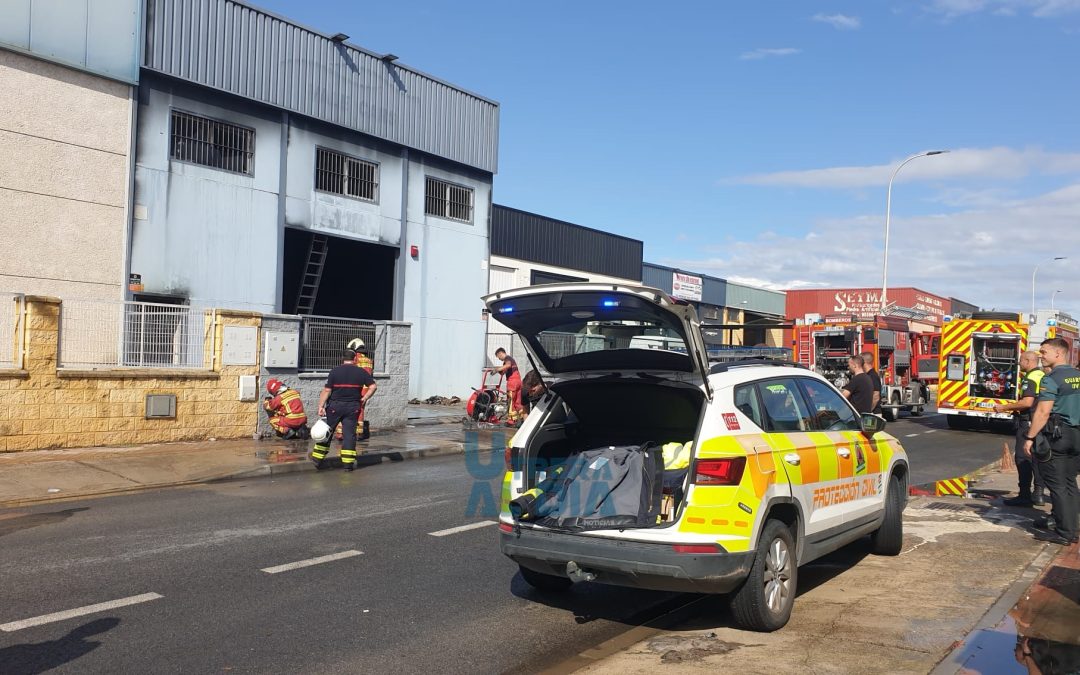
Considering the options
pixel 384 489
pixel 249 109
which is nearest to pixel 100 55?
pixel 249 109

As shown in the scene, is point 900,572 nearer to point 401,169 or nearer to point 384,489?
point 384,489

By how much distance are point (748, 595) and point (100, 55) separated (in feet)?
51.9

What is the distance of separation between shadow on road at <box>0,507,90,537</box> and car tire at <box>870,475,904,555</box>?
25.6 feet

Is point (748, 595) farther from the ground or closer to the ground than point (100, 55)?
Result: closer to the ground

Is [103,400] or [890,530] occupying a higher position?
[103,400]

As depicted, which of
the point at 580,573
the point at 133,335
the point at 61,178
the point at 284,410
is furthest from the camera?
the point at 61,178

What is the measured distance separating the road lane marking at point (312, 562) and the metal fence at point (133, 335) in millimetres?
7936

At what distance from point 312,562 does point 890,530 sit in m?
4.90

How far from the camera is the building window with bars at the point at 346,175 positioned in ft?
68.7

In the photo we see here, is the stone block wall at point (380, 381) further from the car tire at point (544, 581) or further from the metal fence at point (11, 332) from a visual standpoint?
the car tire at point (544, 581)

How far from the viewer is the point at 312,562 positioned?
7246mm

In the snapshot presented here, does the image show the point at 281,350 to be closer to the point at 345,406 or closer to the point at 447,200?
the point at 345,406

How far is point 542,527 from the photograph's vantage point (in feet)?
18.9

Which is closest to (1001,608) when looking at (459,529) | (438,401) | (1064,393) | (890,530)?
(890,530)
